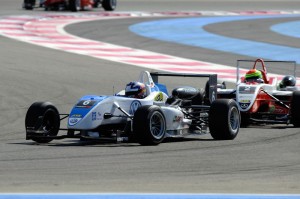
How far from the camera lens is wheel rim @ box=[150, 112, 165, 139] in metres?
11.8

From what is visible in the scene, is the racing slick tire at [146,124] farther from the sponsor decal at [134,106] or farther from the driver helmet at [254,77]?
the driver helmet at [254,77]

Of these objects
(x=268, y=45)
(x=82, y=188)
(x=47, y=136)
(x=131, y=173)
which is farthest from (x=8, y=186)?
(x=268, y=45)

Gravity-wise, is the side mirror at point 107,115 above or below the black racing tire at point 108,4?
above

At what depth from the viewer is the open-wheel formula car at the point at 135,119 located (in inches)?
462

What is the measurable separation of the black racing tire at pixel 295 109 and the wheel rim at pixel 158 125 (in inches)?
106

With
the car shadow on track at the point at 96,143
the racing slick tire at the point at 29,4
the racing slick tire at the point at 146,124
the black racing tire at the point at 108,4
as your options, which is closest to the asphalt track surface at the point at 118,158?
the car shadow on track at the point at 96,143

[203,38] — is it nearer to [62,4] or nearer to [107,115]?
[62,4]

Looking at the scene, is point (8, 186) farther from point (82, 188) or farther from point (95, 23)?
point (95, 23)

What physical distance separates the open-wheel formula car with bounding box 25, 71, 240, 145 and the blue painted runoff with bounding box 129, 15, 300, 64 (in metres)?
10.1

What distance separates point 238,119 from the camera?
41.3 feet

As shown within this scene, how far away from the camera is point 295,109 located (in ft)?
45.3

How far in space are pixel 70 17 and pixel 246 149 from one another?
70.1 feet

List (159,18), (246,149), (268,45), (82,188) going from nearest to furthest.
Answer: (82,188) < (246,149) < (268,45) < (159,18)

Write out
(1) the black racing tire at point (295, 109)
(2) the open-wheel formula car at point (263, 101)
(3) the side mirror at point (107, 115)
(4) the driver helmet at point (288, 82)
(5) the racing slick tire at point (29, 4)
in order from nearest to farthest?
(3) the side mirror at point (107, 115) → (1) the black racing tire at point (295, 109) → (2) the open-wheel formula car at point (263, 101) → (4) the driver helmet at point (288, 82) → (5) the racing slick tire at point (29, 4)
